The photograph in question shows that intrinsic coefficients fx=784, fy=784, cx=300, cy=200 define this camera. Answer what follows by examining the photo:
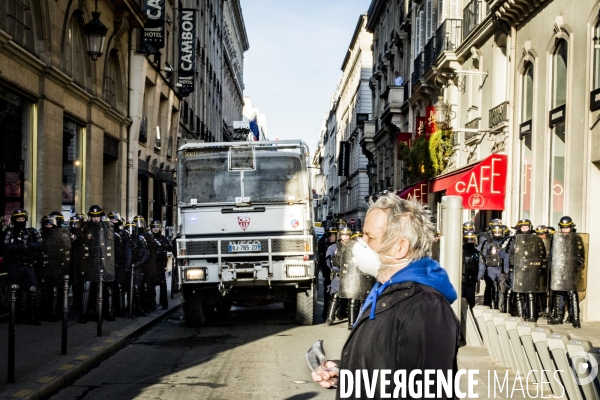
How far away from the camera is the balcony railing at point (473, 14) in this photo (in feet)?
78.5

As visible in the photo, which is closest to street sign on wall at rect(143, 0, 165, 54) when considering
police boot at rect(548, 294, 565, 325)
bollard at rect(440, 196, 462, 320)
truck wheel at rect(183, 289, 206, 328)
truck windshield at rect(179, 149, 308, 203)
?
truck windshield at rect(179, 149, 308, 203)

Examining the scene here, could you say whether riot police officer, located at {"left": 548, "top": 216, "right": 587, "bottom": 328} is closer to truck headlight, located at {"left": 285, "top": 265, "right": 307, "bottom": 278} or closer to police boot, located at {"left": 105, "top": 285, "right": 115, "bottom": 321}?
truck headlight, located at {"left": 285, "top": 265, "right": 307, "bottom": 278}

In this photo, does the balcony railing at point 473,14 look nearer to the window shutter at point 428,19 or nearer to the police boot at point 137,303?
the window shutter at point 428,19

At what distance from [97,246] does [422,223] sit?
10.5 metres

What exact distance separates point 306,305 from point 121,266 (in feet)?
11.2

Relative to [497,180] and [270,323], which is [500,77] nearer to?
[497,180]

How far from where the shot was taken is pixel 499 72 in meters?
22.4

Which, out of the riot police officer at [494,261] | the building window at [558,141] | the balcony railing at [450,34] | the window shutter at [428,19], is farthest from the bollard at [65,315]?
the window shutter at [428,19]

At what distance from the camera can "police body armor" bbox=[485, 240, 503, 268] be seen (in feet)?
49.1

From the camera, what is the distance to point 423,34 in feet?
111

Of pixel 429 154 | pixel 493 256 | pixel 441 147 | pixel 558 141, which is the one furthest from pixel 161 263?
pixel 429 154

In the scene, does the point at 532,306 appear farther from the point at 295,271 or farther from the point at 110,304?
the point at 110,304

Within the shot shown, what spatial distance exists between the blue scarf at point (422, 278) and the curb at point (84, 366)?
16.5 feet

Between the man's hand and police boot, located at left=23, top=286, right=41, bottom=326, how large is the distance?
987 cm
